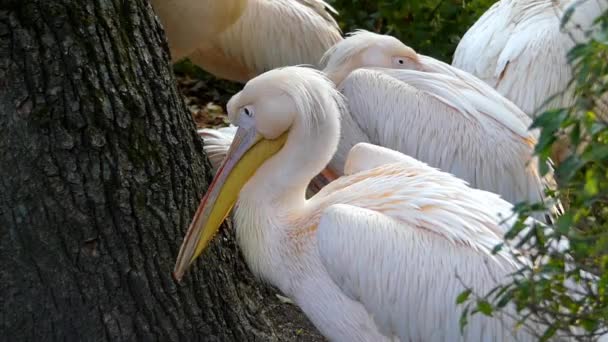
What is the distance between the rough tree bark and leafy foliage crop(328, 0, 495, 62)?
317cm

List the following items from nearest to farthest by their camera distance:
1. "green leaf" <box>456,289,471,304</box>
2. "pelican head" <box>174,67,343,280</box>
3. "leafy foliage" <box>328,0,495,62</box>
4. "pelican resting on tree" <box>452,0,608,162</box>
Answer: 1. "green leaf" <box>456,289,471,304</box>
2. "pelican head" <box>174,67,343,280</box>
3. "pelican resting on tree" <box>452,0,608,162</box>
4. "leafy foliage" <box>328,0,495,62</box>

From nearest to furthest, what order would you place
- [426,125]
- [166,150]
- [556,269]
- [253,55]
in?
[556,269] < [166,150] < [426,125] < [253,55]

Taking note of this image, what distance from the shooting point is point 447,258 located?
337 centimetres

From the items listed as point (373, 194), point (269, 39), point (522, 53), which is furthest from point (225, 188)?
point (269, 39)

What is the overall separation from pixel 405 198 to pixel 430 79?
1365 mm

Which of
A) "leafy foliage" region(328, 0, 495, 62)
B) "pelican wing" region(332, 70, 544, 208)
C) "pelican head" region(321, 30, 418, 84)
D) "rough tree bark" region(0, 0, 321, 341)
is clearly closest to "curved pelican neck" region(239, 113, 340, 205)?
"rough tree bark" region(0, 0, 321, 341)

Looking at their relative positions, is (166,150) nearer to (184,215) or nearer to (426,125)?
(184,215)

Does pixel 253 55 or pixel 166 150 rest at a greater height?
pixel 166 150

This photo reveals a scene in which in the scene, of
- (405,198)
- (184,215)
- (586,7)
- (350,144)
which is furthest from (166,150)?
(586,7)

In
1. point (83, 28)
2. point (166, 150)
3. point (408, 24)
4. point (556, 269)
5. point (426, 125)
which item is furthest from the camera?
point (408, 24)

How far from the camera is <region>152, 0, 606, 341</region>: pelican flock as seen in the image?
133 inches

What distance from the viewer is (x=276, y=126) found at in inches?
146

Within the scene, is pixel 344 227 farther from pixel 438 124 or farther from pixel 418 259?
pixel 438 124

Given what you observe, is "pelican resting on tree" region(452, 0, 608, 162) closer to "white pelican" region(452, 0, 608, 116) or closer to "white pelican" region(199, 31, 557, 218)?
"white pelican" region(452, 0, 608, 116)
